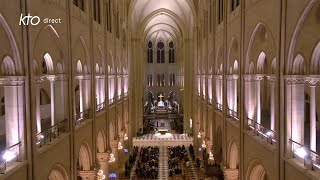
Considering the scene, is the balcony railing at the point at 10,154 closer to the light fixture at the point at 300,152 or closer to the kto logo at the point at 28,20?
the kto logo at the point at 28,20

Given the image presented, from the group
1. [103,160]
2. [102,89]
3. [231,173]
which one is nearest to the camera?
[231,173]

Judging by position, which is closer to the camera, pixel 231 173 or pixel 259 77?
pixel 259 77

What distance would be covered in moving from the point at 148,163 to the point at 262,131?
62.4 ft

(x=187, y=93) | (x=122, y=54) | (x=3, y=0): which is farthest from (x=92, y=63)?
(x=187, y=93)

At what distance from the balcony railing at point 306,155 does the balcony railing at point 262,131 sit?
59.1 inches

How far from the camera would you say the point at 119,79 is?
29.0 metres

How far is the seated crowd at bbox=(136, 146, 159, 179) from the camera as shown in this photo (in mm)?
26266

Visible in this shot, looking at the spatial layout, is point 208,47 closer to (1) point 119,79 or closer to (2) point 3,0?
(1) point 119,79

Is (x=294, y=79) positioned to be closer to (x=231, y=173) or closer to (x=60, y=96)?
(x=60, y=96)


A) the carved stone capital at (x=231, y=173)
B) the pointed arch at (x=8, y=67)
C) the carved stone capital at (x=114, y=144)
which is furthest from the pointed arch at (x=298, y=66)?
the carved stone capital at (x=114, y=144)

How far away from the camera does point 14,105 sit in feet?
30.2

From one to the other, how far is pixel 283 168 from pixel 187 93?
31981 mm

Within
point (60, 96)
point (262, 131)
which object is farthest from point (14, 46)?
point (262, 131)

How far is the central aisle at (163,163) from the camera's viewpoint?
27358 millimetres
